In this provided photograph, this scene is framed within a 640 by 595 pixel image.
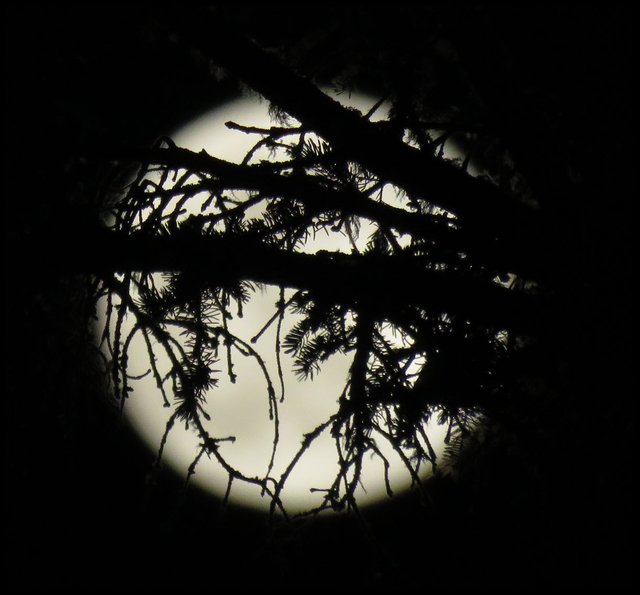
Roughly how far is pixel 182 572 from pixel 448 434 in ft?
21.1

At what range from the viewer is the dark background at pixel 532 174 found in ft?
8.23

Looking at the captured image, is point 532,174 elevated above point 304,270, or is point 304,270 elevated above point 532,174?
point 532,174

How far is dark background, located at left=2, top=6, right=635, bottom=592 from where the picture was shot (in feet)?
8.23

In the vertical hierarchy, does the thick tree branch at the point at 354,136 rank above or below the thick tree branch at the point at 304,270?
above

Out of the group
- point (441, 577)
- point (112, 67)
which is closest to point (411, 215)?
point (112, 67)

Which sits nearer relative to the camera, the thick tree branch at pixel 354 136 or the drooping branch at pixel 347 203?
the drooping branch at pixel 347 203

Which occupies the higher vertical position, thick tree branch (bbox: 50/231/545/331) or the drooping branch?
the drooping branch

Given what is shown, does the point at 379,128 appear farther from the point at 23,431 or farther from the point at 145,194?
the point at 23,431

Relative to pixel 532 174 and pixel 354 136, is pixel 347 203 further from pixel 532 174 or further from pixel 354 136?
pixel 532 174

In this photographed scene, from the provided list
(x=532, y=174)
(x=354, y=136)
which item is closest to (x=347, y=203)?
(x=354, y=136)

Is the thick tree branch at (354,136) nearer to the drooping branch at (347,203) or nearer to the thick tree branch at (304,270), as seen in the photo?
the drooping branch at (347,203)

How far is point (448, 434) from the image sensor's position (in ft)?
9.37

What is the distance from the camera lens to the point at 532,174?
9.07 feet

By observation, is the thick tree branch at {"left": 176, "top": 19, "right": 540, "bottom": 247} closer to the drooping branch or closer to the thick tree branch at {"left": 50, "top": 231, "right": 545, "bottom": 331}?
the drooping branch
